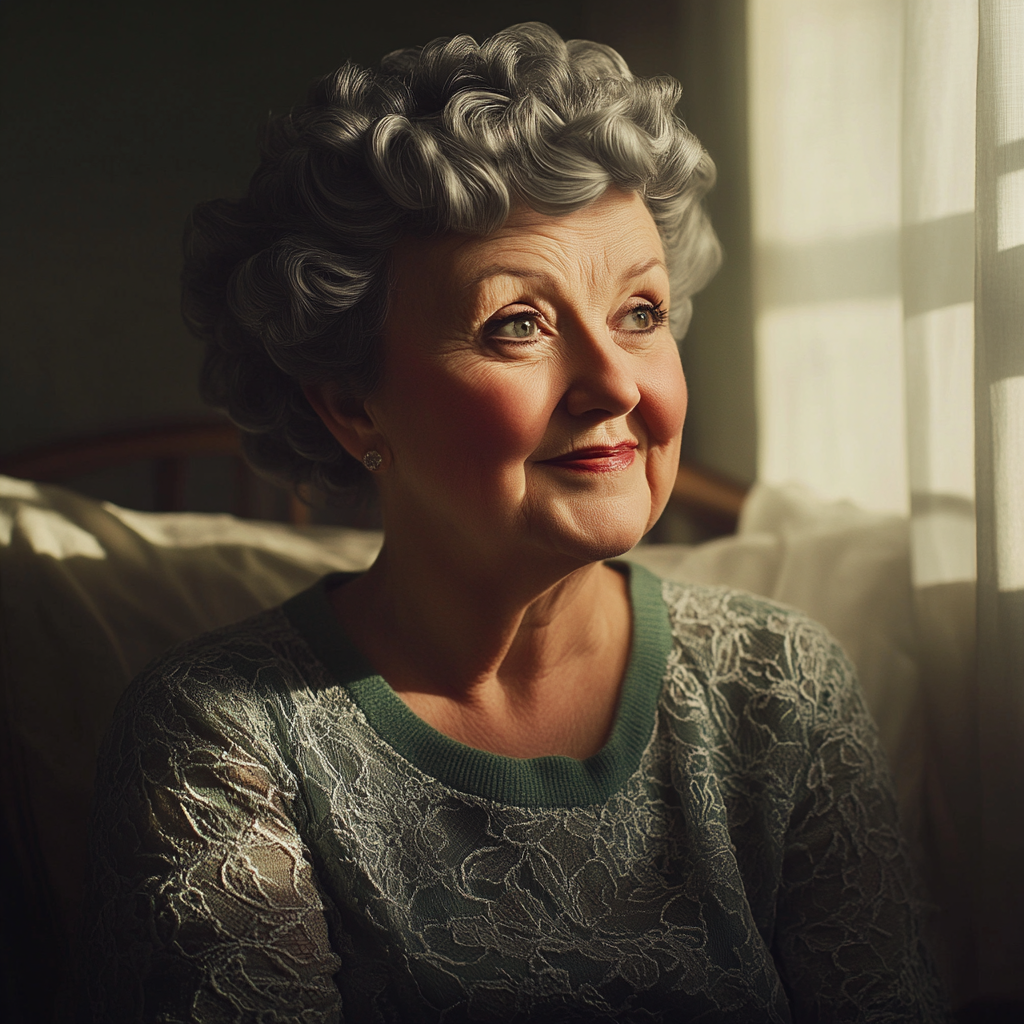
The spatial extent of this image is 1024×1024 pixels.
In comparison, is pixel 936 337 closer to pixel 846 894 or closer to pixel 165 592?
pixel 846 894

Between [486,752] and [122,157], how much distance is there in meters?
1.42

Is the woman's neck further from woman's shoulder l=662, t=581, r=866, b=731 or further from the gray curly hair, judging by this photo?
the gray curly hair

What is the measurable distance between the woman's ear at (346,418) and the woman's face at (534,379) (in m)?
0.10

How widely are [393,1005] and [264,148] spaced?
97 cm

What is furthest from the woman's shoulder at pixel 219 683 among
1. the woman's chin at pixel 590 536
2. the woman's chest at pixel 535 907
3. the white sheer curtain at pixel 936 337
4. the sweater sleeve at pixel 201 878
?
the white sheer curtain at pixel 936 337

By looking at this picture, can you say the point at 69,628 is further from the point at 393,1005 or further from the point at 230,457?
the point at 230,457

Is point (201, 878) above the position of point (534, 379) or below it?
below

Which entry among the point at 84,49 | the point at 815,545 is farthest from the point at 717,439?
the point at 84,49

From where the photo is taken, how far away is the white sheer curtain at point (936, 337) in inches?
40.1

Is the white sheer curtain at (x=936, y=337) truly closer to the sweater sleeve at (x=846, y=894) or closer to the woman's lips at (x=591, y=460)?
the sweater sleeve at (x=846, y=894)

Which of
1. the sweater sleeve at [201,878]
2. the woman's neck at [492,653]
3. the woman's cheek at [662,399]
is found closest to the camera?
the sweater sleeve at [201,878]

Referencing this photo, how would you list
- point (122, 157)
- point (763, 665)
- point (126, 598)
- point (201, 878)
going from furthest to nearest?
point (122, 157) → point (126, 598) → point (763, 665) → point (201, 878)

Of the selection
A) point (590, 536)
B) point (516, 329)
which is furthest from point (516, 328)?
point (590, 536)

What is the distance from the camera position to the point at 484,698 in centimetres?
110
